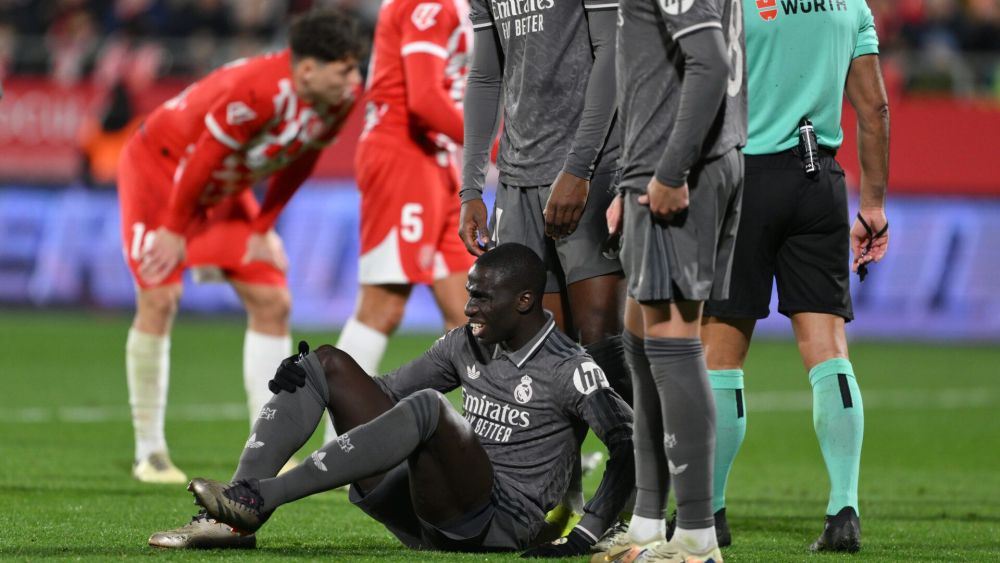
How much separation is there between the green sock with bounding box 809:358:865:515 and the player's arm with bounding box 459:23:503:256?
1.29 metres

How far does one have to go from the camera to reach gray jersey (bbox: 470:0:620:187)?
5.14 m

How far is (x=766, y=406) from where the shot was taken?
11789 millimetres

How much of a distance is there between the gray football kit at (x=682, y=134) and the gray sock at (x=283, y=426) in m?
1.09

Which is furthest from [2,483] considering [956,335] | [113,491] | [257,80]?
[956,335]

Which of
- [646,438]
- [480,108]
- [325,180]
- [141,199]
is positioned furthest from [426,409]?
[325,180]

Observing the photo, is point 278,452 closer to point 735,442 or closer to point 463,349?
point 463,349

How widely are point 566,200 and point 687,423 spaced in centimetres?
93

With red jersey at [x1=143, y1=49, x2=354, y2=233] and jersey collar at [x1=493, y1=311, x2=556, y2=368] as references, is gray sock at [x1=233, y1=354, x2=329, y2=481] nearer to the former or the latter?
jersey collar at [x1=493, y1=311, x2=556, y2=368]

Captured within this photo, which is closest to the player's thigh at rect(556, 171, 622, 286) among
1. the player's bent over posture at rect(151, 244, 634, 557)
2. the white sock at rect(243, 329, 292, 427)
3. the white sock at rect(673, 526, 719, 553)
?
the player's bent over posture at rect(151, 244, 634, 557)

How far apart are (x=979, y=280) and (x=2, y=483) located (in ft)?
40.1

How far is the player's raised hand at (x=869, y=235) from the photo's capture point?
5.31 metres

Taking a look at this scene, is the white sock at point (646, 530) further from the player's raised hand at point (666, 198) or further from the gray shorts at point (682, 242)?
the player's raised hand at point (666, 198)

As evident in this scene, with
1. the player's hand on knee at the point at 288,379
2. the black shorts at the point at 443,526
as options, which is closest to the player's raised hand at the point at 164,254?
the player's hand on knee at the point at 288,379

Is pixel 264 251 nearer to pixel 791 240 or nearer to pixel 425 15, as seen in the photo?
pixel 425 15
